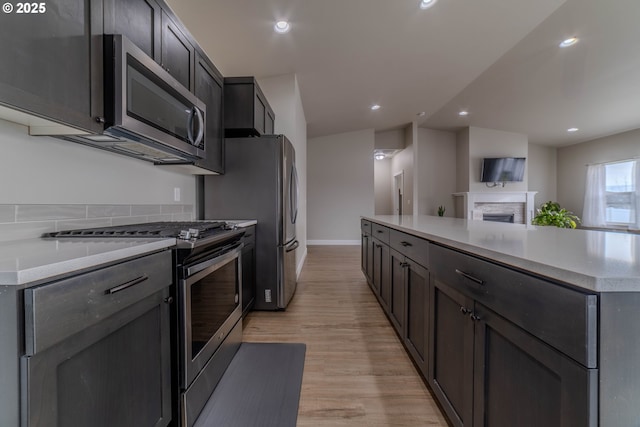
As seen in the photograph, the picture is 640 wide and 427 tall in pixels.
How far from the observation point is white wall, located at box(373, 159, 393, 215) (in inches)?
433

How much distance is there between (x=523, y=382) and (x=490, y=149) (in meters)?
8.66

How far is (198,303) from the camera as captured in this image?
138 cm

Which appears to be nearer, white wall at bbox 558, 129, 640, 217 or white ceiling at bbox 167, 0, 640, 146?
white ceiling at bbox 167, 0, 640, 146

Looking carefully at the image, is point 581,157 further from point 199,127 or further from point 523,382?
point 199,127

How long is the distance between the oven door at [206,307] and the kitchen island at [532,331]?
114cm

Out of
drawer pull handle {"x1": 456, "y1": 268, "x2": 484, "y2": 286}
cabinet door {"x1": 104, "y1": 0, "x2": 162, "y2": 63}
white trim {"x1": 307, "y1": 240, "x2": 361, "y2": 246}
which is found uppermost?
cabinet door {"x1": 104, "y1": 0, "x2": 162, "y2": 63}

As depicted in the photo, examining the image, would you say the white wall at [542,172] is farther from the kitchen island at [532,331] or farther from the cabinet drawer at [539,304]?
the cabinet drawer at [539,304]

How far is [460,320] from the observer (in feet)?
3.76

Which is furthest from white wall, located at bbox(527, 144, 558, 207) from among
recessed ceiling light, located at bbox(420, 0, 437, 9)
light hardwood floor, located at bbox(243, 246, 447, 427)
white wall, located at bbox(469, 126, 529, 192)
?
light hardwood floor, located at bbox(243, 246, 447, 427)

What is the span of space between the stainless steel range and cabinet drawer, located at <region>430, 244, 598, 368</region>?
1.15 m

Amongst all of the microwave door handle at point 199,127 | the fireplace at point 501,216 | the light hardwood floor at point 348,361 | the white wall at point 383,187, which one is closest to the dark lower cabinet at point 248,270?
the light hardwood floor at point 348,361

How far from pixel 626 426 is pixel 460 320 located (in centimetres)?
55

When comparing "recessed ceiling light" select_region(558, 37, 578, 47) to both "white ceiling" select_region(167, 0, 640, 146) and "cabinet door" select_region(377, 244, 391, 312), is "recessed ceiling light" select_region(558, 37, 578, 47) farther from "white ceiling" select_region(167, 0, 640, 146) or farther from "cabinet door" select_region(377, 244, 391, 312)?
"cabinet door" select_region(377, 244, 391, 312)

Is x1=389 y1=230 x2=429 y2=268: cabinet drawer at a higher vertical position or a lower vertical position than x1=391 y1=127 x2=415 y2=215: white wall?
lower
